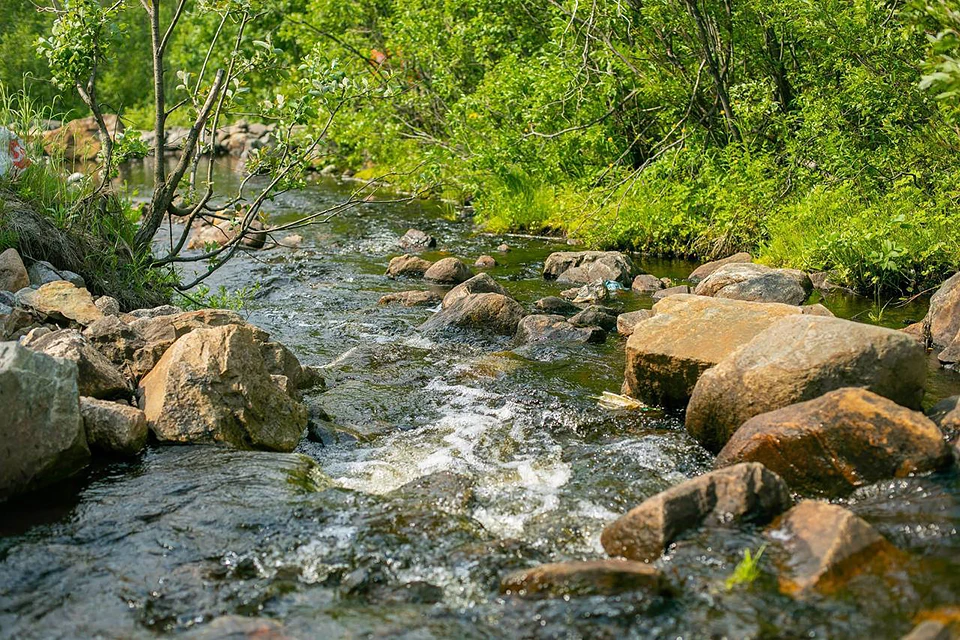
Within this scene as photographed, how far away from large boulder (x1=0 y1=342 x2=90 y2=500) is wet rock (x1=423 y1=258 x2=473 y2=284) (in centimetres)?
785

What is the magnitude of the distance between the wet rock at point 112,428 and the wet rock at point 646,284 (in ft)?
24.8

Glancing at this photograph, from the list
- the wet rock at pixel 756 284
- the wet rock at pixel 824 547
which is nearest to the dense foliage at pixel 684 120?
the wet rock at pixel 756 284

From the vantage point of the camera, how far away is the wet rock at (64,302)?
798cm

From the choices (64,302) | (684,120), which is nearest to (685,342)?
(64,302)

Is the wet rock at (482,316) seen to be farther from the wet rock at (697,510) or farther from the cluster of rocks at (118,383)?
the wet rock at (697,510)

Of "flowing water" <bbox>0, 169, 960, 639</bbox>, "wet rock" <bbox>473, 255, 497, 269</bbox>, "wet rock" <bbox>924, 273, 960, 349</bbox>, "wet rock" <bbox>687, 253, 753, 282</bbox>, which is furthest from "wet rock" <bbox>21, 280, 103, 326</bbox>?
"wet rock" <bbox>687, 253, 753, 282</bbox>

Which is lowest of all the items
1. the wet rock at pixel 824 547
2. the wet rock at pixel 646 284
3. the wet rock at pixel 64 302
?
the wet rock at pixel 646 284

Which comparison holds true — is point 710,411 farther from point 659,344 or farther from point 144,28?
point 144,28

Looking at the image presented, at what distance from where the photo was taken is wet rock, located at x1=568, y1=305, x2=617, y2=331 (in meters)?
10.1

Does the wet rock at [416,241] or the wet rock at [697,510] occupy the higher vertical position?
the wet rock at [697,510]

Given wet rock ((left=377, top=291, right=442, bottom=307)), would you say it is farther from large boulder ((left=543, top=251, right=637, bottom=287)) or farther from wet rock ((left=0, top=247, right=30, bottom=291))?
wet rock ((left=0, top=247, right=30, bottom=291))

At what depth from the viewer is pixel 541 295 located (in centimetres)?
1224

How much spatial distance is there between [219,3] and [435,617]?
7872 mm

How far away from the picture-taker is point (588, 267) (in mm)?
13195
